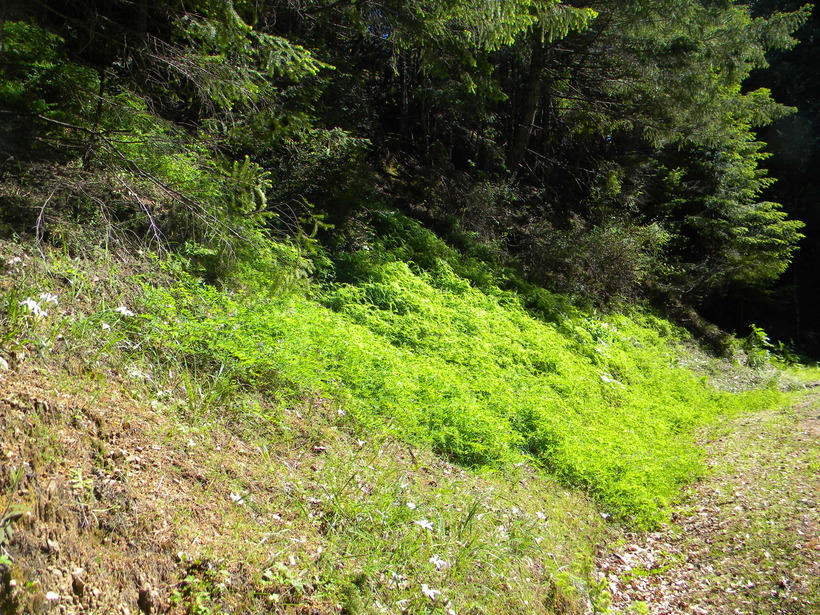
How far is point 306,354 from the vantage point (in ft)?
18.9

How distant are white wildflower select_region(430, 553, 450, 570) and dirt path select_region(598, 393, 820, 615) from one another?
1.56 meters

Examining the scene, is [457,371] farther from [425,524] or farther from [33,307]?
[33,307]

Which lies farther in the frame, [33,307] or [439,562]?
[439,562]

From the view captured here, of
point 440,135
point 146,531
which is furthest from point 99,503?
point 440,135

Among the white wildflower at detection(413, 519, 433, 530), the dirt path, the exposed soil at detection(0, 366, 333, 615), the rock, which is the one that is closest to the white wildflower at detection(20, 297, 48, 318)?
the exposed soil at detection(0, 366, 333, 615)

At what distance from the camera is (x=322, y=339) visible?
6316mm

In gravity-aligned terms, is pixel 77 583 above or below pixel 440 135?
below

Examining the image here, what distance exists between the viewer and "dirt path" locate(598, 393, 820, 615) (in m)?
4.80

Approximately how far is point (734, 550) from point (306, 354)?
14.3ft

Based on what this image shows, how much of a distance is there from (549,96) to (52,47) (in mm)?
13910

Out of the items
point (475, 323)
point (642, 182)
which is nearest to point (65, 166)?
point (475, 323)

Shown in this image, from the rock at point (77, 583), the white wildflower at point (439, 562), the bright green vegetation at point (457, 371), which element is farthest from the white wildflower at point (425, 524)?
the rock at point (77, 583)

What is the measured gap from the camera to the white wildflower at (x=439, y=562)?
159 inches

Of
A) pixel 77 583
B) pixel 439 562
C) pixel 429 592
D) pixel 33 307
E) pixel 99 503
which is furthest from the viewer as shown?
pixel 439 562
